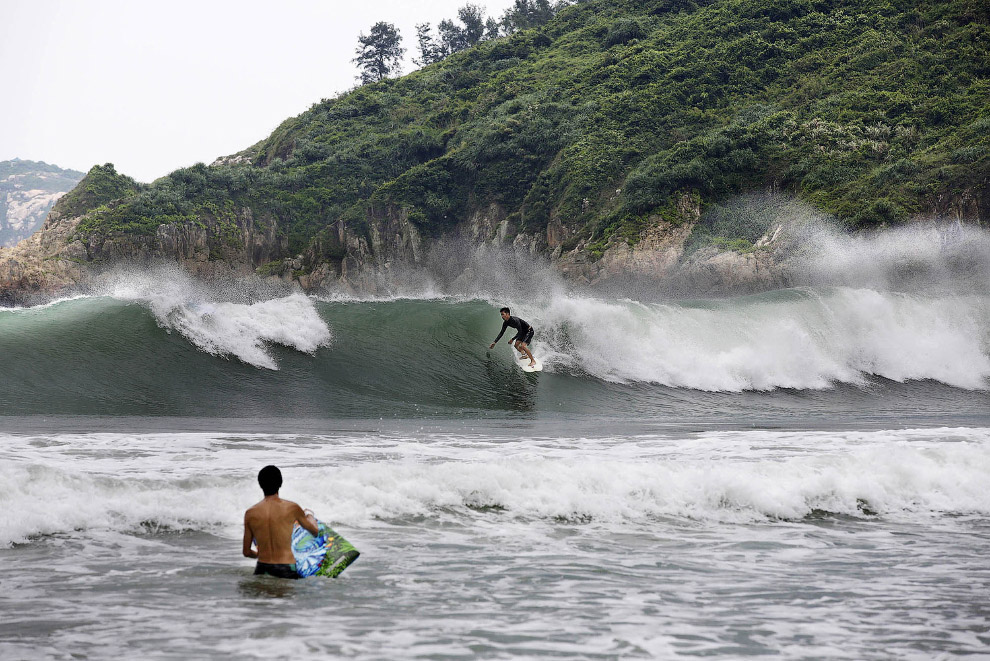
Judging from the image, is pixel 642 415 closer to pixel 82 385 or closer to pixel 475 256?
pixel 82 385

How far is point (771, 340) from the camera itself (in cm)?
2056

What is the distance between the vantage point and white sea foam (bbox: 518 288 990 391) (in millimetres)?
18891

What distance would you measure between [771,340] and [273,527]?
56.9 feet

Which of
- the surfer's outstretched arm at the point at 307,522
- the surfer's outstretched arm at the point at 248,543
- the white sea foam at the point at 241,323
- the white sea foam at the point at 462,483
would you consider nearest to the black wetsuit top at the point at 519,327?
the white sea foam at the point at 241,323

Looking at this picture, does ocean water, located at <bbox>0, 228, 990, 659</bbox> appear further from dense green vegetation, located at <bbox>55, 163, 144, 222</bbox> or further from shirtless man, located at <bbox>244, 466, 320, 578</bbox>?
dense green vegetation, located at <bbox>55, 163, 144, 222</bbox>

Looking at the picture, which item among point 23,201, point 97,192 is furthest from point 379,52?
point 23,201

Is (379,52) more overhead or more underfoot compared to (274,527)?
more overhead

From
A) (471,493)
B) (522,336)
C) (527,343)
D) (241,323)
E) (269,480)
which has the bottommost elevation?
(471,493)

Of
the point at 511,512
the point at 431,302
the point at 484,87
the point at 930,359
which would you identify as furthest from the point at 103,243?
the point at 511,512

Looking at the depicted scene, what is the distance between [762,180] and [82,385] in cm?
3471

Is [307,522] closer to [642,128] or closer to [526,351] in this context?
[526,351]

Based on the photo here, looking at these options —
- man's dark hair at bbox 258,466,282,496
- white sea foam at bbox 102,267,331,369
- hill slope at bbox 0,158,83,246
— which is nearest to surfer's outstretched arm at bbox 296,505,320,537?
man's dark hair at bbox 258,466,282,496

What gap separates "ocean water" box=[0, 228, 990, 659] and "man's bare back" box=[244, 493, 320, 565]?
0.21 meters

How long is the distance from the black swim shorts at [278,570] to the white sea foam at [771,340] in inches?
509
